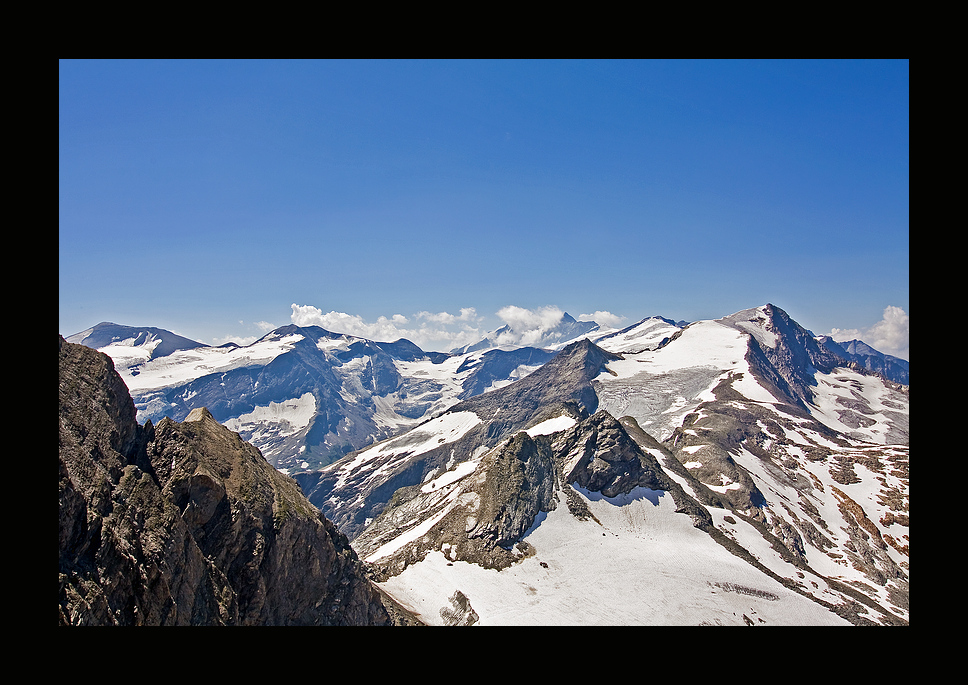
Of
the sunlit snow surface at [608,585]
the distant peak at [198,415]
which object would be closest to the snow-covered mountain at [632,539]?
the sunlit snow surface at [608,585]

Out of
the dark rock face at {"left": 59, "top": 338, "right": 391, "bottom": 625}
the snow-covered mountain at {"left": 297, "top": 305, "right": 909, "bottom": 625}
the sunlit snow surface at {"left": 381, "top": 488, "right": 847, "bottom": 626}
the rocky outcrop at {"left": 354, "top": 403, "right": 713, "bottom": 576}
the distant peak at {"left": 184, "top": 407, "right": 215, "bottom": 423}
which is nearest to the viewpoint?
the dark rock face at {"left": 59, "top": 338, "right": 391, "bottom": 625}

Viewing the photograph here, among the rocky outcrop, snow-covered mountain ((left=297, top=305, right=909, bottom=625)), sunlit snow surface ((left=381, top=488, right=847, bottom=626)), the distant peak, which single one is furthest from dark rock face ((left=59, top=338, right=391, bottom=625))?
the rocky outcrop

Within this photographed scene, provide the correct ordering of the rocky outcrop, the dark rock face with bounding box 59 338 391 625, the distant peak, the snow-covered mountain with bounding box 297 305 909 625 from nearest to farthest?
the dark rock face with bounding box 59 338 391 625, the distant peak, the snow-covered mountain with bounding box 297 305 909 625, the rocky outcrop

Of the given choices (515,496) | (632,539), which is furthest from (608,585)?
(515,496)

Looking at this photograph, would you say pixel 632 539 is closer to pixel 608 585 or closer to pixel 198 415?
pixel 608 585

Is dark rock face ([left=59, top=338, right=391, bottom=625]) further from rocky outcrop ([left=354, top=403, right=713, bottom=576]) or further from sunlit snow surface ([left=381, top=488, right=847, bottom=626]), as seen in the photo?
A: rocky outcrop ([left=354, top=403, right=713, bottom=576])
